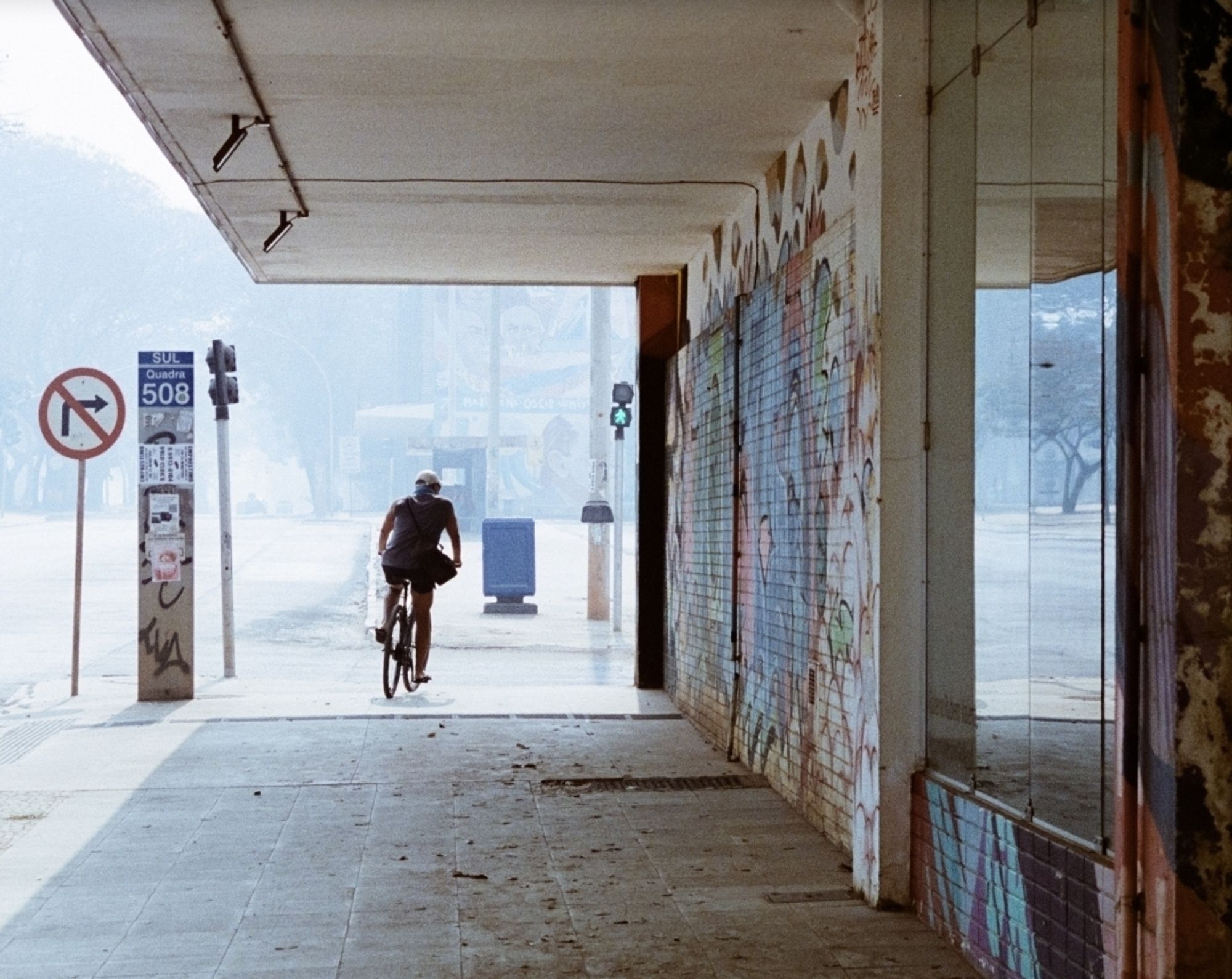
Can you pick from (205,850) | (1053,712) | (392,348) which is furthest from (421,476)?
(392,348)

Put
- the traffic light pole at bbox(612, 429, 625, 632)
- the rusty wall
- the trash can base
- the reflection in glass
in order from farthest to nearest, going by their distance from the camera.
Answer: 1. the trash can base
2. the traffic light pole at bbox(612, 429, 625, 632)
3. the reflection in glass
4. the rusty wall

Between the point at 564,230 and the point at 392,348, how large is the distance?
121 metres

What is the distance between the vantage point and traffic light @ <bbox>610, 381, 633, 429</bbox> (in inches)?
868

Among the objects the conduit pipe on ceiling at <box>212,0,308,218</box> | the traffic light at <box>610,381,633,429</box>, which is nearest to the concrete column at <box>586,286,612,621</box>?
the traffic light at <box>610,381,633,429</box>

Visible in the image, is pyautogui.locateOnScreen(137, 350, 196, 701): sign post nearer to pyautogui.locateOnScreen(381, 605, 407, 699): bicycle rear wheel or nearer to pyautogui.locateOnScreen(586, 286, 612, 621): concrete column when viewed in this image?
pyautogui.locateOnScreen(381, 605, 407, 699): bicycle rear wheel

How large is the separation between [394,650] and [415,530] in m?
0.99

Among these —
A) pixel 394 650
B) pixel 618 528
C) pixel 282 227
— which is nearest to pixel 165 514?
pixel 394 650

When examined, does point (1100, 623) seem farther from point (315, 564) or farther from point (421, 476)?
point (315, 564)

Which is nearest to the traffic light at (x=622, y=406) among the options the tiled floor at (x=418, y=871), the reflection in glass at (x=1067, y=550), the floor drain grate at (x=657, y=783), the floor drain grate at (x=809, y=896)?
the tiled floor at (x=418, y=871)

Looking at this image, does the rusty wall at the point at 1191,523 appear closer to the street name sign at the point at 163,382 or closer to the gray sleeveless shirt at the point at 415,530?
the gray sleeveless shirt at the point at 415,530

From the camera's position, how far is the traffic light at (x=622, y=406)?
868 inches

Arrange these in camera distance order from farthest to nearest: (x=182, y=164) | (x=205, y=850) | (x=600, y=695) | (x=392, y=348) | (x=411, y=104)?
(x=392, y=348)
(x=600, y=695)
(x=182, y=164)
(x=411, y=104)
(x=205, y=850)

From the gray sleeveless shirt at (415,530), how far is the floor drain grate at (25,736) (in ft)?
9.43

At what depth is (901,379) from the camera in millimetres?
6422
